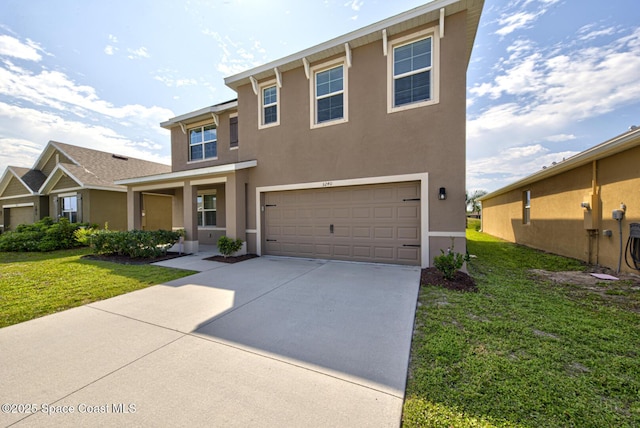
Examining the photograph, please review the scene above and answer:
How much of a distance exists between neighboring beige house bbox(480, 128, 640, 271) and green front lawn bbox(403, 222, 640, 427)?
3.05 meters

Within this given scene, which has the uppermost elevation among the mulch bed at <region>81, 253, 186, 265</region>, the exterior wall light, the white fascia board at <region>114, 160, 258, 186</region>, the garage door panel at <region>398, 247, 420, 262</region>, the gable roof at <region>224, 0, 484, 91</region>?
the gable roof at <region>224, 0, 484, 91</region>

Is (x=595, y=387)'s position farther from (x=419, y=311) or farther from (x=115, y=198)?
(x=115, y=198)

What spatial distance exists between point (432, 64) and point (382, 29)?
5.54ft

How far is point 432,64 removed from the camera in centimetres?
648

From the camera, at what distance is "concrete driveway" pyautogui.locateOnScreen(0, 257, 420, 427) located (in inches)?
77.2

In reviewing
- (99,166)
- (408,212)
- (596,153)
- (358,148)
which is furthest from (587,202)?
(99,166)

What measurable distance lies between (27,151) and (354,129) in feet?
85.4

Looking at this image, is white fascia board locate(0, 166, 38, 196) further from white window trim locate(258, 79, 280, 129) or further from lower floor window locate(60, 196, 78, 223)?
white window trim locate(258, 79, 280, 129)

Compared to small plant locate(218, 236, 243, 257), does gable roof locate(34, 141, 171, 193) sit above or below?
above

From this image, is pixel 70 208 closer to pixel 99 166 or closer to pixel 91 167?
pixel 91 167

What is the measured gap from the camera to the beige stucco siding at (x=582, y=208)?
244 inches

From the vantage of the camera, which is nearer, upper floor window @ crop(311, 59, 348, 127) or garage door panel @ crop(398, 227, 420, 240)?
garage door panel @ crop(398, 227, 420, 240)

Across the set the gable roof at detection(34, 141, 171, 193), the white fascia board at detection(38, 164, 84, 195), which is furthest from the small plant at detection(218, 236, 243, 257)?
the white fascia board at detection(38, 164, 84, 195)

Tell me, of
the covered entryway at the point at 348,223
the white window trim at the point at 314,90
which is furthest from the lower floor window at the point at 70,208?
the white window trim at the point at 314,90
